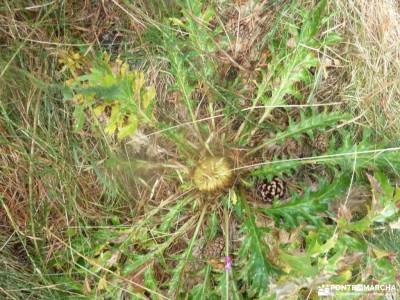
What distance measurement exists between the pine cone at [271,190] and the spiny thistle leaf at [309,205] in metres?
0.12

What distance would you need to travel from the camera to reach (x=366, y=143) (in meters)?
1.75

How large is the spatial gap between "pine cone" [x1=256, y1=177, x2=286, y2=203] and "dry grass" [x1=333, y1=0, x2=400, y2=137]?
0.45m

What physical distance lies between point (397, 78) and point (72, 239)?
4.95ft

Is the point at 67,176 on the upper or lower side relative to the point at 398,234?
upper

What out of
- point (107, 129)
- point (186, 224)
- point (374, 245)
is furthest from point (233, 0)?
point (374, 245)

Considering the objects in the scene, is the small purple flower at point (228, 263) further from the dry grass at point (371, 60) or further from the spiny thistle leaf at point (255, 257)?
the dry grass at point (371, 60)

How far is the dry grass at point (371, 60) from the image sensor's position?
75.0 inches

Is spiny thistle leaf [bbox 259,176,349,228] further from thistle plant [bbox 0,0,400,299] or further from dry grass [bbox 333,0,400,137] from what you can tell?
dry grass [bbox 333,0,400,137]

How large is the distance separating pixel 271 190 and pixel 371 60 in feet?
2.28

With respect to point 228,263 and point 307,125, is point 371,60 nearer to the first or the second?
point 307,125

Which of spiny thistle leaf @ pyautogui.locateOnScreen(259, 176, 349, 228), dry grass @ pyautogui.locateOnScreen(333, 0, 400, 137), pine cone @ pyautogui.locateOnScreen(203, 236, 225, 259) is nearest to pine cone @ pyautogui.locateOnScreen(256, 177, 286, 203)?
spiny thistle leaf @ pyautogui.locateOnScreen(259, 176, 349, 228)

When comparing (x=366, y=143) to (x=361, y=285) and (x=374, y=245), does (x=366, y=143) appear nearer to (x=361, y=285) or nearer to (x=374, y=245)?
(x=374, y=245)

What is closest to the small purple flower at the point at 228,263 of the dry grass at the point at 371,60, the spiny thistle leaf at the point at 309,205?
the spiny thistle leaf at the point at 309,205

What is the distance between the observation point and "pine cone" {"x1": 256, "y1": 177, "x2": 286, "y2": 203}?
1826 millimetres
